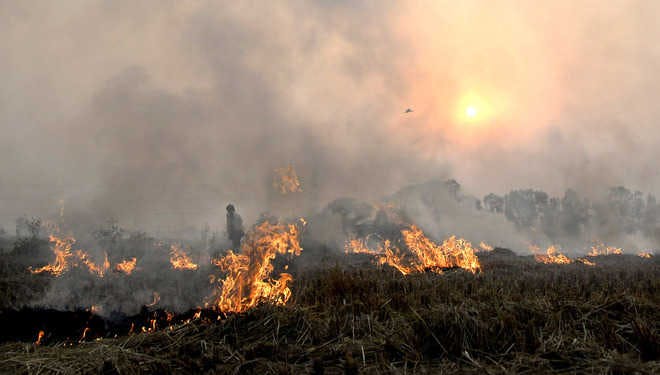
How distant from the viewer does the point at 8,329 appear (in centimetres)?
788

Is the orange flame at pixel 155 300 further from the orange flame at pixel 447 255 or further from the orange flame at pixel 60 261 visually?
the orange flame at pixel 447 255

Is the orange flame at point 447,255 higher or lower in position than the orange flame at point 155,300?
higher

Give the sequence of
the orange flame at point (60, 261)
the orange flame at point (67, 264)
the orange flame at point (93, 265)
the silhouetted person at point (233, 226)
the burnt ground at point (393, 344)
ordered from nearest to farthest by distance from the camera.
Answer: the burnt ground at point (393, 344), the orange flame at point (60, 261), the orange flame at point (67, 264), the orange flame at point (93, 265), the silhouetted person at point (233, 226)

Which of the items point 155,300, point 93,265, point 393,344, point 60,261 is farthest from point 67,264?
point 393,344

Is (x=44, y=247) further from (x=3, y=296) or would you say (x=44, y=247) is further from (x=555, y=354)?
(x=555, y=354)

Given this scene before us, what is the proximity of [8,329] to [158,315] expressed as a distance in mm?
3207

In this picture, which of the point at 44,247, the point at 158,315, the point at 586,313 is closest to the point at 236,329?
the point at 586,313

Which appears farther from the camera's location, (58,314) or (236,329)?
(58,314)

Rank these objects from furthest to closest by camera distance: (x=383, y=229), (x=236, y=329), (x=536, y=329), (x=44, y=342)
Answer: (x=383, y=229) → (x=44, y=342) → (x=236, y=329) → (x=536, y=329)

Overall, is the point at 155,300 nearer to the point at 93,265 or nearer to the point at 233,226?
the point at 93,265

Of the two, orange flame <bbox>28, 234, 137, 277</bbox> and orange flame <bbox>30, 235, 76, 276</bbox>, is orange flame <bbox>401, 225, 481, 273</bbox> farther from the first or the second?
orange flame <bbox>30, 235, 76, 276</bbox>

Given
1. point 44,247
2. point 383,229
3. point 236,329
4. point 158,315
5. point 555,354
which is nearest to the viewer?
point 555,354

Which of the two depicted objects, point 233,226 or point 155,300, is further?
point 233,226

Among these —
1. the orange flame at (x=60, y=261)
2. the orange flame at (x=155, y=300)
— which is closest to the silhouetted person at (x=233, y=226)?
the orange flame at (x=60, y=261)
